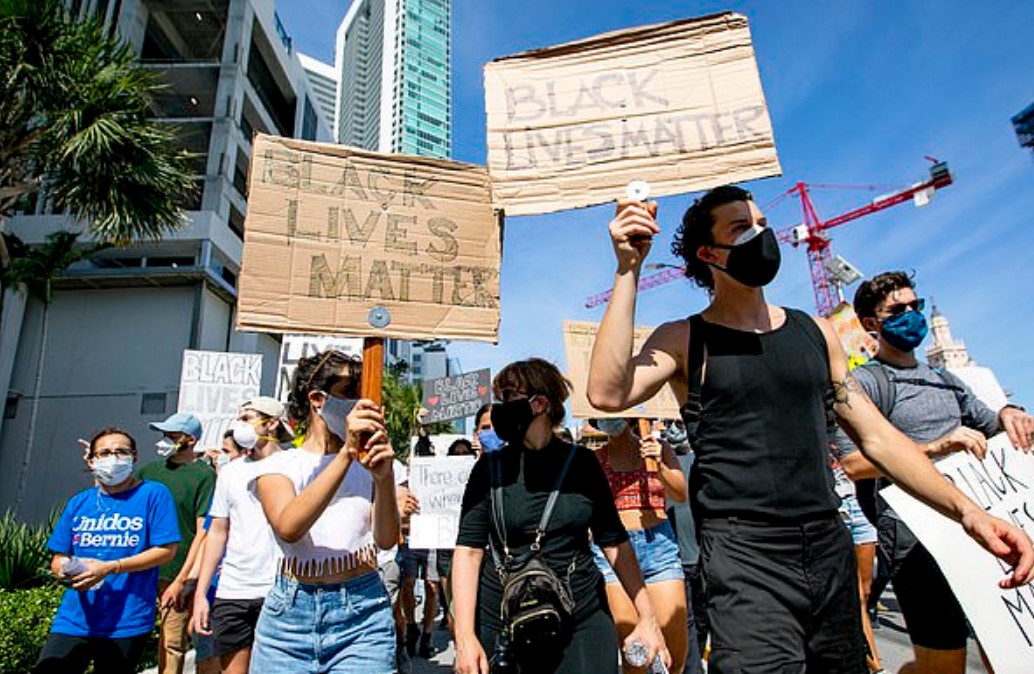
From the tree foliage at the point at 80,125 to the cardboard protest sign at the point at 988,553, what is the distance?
12.2m

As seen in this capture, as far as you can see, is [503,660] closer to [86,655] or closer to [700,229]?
[700,229]

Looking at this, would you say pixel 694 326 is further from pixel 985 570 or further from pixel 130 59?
pixel 130 59

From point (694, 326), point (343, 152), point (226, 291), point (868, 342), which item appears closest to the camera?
point (694, 326)

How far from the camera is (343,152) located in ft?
9.77

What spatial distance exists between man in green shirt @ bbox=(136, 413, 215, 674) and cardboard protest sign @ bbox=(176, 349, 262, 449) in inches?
123

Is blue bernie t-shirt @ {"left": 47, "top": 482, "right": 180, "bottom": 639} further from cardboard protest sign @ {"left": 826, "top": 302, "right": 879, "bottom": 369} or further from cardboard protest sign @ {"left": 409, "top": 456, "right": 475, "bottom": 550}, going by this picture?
cardboard protest sign @ {"left": 826, "top": 302, "right": 879, "bottom": 369}

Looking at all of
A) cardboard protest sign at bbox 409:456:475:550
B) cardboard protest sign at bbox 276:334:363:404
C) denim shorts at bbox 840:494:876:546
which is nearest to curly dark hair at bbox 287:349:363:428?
cardboard protest sign at bbox 409:456:475:550

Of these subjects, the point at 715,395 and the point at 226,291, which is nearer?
the point at 715,395

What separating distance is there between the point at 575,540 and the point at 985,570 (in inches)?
63.2

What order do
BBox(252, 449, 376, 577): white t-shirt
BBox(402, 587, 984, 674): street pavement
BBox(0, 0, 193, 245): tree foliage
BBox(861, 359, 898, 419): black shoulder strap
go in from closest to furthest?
BBox(252, 449, 376, 577): white t-shirt
BBox(861, 359, 898, 419): black shoulder strap
BBox(402, 587, 984, 674): street pavement
BBox(0, 0, 193, 245): tree foliage

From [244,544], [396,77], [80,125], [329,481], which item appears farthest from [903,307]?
[396,77]

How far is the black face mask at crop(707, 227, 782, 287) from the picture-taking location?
6.70ft

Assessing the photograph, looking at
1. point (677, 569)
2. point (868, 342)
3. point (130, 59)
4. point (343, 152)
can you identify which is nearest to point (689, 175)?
point (343, 152)

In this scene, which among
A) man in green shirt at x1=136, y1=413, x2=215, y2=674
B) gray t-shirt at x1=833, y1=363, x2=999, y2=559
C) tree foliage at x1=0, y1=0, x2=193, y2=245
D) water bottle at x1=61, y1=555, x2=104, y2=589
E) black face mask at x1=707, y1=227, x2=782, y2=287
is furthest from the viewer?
tree foliage at x1=0, y1=0, x2=193, y2=245
